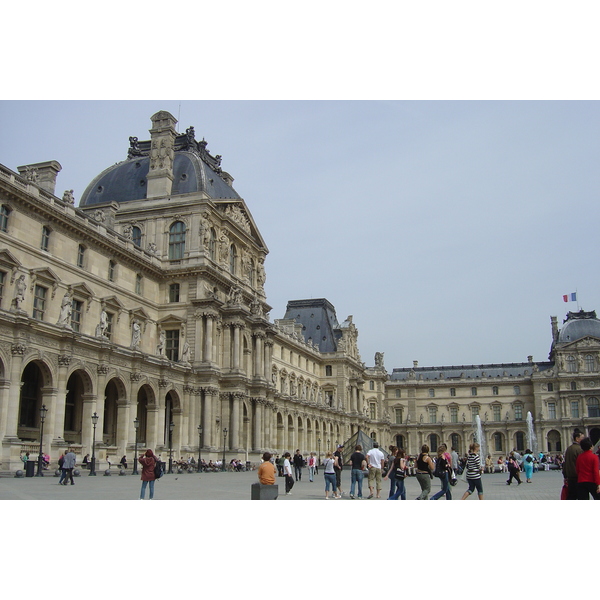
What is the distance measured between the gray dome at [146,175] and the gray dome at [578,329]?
238 ft

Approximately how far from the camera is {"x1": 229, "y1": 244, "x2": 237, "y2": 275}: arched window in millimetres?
57469

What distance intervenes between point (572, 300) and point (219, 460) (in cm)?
7753

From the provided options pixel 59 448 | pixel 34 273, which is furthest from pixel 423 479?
pixel 34 273

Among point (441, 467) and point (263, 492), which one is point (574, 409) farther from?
point (263, 492)

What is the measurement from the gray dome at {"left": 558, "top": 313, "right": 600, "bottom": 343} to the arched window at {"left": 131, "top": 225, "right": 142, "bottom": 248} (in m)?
80.0

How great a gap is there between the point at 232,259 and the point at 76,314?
1835cm

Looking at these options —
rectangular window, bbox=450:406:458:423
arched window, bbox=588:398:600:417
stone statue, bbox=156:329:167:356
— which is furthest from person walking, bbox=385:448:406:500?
rectangular window, bbox=450:406:458:423

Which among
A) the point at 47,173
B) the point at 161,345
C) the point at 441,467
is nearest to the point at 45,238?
the point at 47,173

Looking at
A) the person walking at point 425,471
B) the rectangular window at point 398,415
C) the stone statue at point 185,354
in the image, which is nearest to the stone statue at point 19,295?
the stone statue at point 185,354

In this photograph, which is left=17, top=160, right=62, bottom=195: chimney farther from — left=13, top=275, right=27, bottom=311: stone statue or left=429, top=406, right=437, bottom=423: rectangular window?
left=429, top=406, right=437, bottom=423: rectangular window

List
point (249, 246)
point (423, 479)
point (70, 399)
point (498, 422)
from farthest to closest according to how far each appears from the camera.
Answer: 1. point (498, 422)
2. point (249, 246)
3. point (70, 399)
4. point (423, 479)

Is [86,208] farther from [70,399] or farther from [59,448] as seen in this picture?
[59,448]

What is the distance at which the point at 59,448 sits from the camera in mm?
34156

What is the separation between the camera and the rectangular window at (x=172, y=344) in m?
50.9
